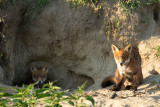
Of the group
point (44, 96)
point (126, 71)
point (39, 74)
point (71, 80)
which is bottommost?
point (71, 80)

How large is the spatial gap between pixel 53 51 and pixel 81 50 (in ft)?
3.36

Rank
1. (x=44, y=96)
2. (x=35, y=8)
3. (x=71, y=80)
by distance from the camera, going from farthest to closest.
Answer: (x=71, y=80) → (x=35, y=8) → (x=44, y=96)

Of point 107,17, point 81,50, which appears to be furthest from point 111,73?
point 107,17

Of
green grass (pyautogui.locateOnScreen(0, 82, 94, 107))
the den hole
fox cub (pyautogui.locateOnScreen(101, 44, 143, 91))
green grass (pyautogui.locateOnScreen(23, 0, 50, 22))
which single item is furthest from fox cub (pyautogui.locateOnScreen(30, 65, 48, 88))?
green grass (pyautogui.locateOnScreen(0, 82, 94, 107))

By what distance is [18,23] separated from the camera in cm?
782

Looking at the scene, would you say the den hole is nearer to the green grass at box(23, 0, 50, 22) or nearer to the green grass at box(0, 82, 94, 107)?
the green grass at box(23, 0, 50, 22)

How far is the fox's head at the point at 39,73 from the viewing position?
29.0ft

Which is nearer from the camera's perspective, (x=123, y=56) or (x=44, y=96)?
(x=44, y=96)

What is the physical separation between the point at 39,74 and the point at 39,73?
0.19ft

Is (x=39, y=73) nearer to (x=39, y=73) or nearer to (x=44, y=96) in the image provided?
(x=39, y=73)

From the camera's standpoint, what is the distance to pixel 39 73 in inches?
353

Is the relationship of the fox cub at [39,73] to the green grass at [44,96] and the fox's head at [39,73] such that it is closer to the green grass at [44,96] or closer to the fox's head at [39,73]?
the fox's head at [39,73]

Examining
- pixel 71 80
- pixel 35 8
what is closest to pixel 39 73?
pixel 71 80

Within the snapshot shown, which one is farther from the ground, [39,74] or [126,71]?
[126,71]
